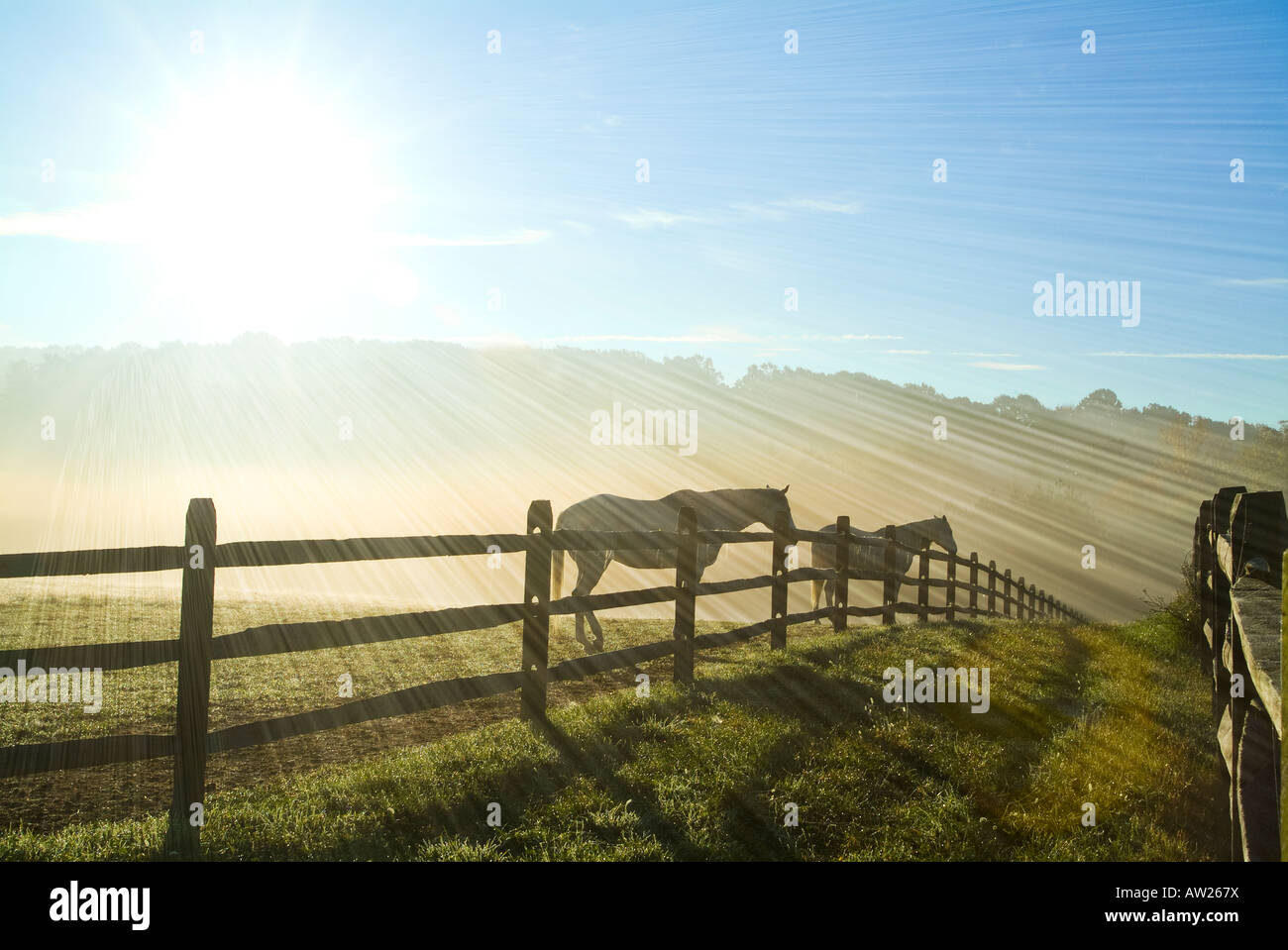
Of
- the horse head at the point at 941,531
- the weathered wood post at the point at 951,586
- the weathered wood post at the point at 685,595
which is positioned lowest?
the weathered wood post at the point at 951,586

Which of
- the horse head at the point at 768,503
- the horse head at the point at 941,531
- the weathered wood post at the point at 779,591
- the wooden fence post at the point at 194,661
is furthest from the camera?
the horse head at the point at 941,531

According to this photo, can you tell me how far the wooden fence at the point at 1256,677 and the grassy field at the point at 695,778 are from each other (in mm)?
953

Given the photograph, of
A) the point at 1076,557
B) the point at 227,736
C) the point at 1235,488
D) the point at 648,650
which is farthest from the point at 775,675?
the point at 1076,557

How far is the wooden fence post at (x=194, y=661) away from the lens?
418 centimetres

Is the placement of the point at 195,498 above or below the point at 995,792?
above

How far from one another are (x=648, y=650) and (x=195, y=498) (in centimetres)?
382

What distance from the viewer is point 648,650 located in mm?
6949

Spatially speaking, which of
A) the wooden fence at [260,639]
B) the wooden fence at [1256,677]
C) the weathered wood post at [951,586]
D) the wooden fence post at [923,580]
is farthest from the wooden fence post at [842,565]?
the wooden fence at [1256,677]

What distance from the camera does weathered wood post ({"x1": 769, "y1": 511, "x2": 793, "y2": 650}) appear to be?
945 cm

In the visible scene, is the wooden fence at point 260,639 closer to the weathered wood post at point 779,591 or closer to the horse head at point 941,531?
the weathered wood post at point 779,591

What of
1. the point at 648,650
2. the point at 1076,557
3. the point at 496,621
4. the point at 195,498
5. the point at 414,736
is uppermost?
the point at 195,498

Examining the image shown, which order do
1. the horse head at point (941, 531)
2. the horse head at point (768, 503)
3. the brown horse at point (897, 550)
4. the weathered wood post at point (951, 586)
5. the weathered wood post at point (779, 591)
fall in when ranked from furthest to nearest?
the horse head at point (941, 531)
the brown horse at point (897, 550)
the weathered wood post at point (951, 586)
the horse head at point (768, 503)
the weathered wood post at point (779, 591)

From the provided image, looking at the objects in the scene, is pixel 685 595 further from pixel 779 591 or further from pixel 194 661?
pixel 194 661

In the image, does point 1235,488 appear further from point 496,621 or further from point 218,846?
point 218,846
